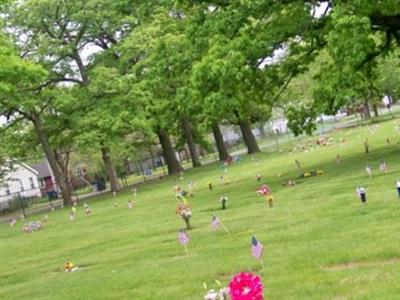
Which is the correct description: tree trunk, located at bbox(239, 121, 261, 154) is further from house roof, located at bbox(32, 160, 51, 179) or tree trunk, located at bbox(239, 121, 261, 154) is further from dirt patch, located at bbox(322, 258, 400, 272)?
house roof, located at bbox(32, 160, 51, 179)

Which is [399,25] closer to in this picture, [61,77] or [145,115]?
[145,115]

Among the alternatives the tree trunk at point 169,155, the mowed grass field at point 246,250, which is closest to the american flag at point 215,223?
the mowed grass field at point 246,250

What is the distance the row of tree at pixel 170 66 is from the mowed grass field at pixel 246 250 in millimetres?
3318

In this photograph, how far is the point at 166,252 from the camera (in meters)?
12.4

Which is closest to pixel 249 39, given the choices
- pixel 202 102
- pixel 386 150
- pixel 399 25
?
pixel 202 102

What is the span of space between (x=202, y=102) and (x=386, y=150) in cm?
667

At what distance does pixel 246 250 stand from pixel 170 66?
14.8 meters

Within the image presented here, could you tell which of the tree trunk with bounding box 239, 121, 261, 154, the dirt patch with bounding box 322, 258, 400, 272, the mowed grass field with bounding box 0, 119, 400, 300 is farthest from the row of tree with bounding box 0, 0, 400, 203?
the dirt patch with bounding box 322, 258, 400, 272

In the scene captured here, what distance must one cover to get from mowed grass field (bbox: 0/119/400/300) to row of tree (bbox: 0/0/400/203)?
3.32 m

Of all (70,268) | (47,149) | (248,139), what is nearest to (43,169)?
(248,139)

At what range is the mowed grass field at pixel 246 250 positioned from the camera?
8273 millimetres

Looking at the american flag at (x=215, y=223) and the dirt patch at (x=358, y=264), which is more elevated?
the american flag at (x=215, y=223)

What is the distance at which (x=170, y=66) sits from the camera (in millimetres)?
24891

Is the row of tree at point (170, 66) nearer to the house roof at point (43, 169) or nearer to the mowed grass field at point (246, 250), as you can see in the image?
the mowed grass field at point (246, 250)
